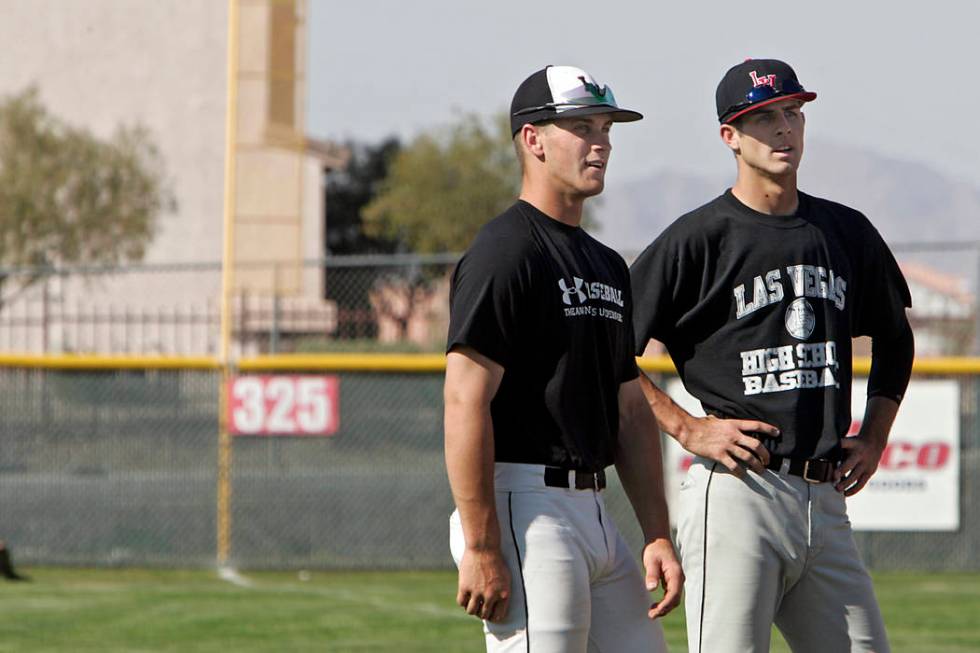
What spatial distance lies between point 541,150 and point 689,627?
142 cm

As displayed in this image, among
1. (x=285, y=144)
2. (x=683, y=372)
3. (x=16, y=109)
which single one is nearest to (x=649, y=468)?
(x=683, y=372)

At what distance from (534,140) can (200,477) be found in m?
8.15

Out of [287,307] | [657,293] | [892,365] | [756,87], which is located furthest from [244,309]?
[756,87]

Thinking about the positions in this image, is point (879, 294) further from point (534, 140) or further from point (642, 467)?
point (534, 140)

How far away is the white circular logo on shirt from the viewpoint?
14.2ft

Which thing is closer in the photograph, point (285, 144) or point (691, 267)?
point (691, 267)

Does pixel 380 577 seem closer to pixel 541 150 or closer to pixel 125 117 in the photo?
pixel 541 150

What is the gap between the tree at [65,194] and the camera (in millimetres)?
35906

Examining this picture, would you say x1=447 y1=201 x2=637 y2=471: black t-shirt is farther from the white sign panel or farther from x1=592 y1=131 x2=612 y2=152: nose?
the white sign panel

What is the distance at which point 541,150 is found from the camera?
12.7 feet

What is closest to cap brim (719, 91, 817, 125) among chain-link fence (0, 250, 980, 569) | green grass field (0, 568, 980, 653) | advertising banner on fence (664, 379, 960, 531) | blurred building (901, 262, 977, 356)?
green grass field (0, 568, 980, 653)

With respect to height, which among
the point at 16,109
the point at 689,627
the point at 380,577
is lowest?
the point at 380,577

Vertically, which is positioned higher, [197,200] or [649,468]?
[197,200]

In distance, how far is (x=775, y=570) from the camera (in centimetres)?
426
